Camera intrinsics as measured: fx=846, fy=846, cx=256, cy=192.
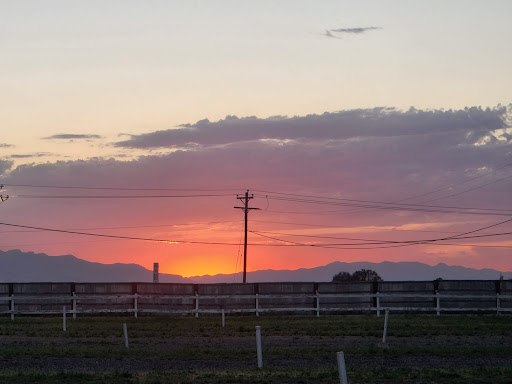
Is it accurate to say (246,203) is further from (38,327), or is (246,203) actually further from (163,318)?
(38,327)

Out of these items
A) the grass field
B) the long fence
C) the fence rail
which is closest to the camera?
the grass field

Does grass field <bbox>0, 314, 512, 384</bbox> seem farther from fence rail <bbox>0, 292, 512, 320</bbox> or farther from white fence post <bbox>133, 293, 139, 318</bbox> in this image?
white fence post <bbox>133, 293, 139, 318</bbox>

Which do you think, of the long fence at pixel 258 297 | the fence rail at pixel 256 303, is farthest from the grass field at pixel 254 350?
the long fence at pixel 258 297

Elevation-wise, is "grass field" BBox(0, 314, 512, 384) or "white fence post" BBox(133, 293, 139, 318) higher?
"white fence post" BBox(133, 293, 139, 318)

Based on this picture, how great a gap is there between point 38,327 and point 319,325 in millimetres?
13619

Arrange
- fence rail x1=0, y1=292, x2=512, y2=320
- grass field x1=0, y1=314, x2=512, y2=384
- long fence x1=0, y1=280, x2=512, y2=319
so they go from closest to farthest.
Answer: grass field x1=0, y1=314, x2=512, y2=384
fence rail x1=0, y1=292, x2=512, y2=320
long fence x1=0, y1=280, x2=512, y2=319

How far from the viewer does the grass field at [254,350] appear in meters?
20.8

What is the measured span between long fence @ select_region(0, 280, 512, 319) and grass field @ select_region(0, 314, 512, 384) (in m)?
3.37

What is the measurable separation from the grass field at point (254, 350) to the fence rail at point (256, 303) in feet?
9.53

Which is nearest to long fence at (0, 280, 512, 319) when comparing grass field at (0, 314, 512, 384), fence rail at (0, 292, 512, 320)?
fence rail at (0, 292, 512, 320)

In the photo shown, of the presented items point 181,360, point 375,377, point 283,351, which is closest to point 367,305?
point 283,351

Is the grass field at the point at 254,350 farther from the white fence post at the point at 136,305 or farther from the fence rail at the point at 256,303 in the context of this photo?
the white fence post at the point at 136,305

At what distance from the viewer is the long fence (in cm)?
4962

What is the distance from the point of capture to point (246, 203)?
76812 millimetres
